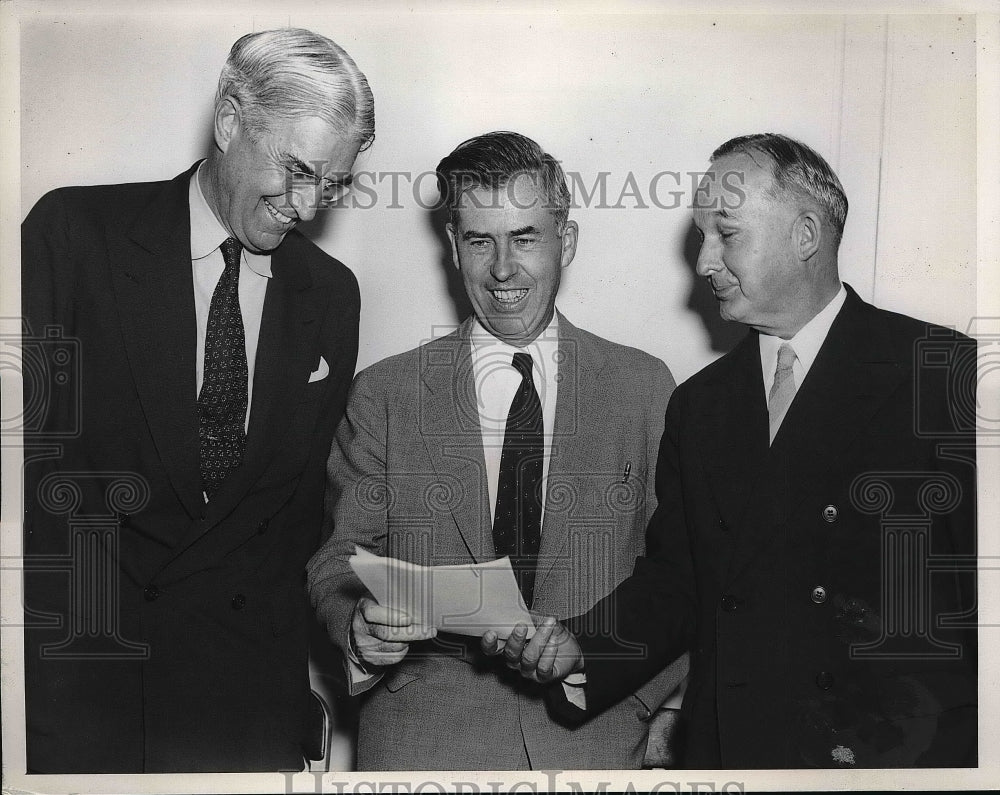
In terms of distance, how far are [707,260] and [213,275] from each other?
1.09 meters

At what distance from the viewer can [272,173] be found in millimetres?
2172

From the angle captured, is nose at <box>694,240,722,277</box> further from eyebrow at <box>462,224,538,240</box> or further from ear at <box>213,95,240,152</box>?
ear at <box>213,95,240,152</box>

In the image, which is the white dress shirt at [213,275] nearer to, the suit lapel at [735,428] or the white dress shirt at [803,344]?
the suit lapel at [735,428]

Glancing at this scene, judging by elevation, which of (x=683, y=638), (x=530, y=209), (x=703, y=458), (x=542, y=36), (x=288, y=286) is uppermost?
(x=542, y=36)

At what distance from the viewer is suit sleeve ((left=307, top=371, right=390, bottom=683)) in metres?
2.18

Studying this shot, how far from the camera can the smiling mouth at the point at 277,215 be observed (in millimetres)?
2195

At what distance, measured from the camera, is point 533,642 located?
2.11 m

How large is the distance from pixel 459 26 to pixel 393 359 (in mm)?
768

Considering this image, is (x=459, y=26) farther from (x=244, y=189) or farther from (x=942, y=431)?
(x=942, y=431)

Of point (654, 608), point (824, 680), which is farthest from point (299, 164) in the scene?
point (824, 680)

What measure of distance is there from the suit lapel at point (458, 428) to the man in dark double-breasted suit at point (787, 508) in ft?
1.00

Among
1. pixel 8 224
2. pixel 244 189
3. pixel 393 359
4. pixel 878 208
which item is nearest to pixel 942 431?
pixel 878 208

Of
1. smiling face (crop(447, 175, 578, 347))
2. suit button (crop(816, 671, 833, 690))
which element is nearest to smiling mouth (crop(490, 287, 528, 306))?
smiling face (crop(447, 175, 578, 347))

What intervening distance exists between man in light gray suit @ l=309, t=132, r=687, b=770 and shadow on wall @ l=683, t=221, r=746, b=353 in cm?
20
